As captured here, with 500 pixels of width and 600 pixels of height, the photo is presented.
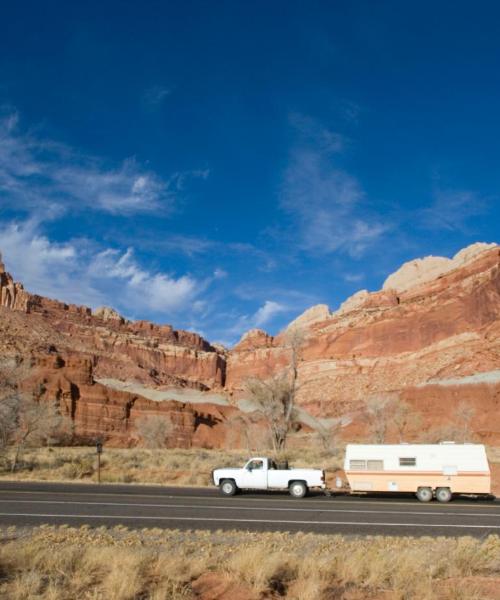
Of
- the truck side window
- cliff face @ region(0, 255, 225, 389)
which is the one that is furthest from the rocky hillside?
the truck side window

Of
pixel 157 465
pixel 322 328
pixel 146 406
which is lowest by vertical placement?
pixel 157 465

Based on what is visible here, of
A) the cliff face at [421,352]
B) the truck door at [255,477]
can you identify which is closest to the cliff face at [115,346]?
the cliff face at [421,352]

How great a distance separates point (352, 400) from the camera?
10862cm

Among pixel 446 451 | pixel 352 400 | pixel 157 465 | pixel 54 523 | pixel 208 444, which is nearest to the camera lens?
pixel 54 523

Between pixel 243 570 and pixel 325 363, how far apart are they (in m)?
122

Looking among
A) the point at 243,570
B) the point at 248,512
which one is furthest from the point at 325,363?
the point at 243,570

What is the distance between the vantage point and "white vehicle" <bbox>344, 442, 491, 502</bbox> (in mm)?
21234

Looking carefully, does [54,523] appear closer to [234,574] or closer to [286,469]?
[234,574]

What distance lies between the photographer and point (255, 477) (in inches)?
883

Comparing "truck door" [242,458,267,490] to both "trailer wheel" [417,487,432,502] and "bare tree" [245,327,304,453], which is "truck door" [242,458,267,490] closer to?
"trailer wheel" [417,487,432,502]

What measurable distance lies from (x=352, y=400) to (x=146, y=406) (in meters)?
39.0

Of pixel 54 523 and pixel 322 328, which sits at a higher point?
pixel 322 328

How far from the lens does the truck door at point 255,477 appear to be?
22328 mm

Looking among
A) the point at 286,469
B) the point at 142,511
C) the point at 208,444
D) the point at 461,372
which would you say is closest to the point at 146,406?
the point at 208,444
